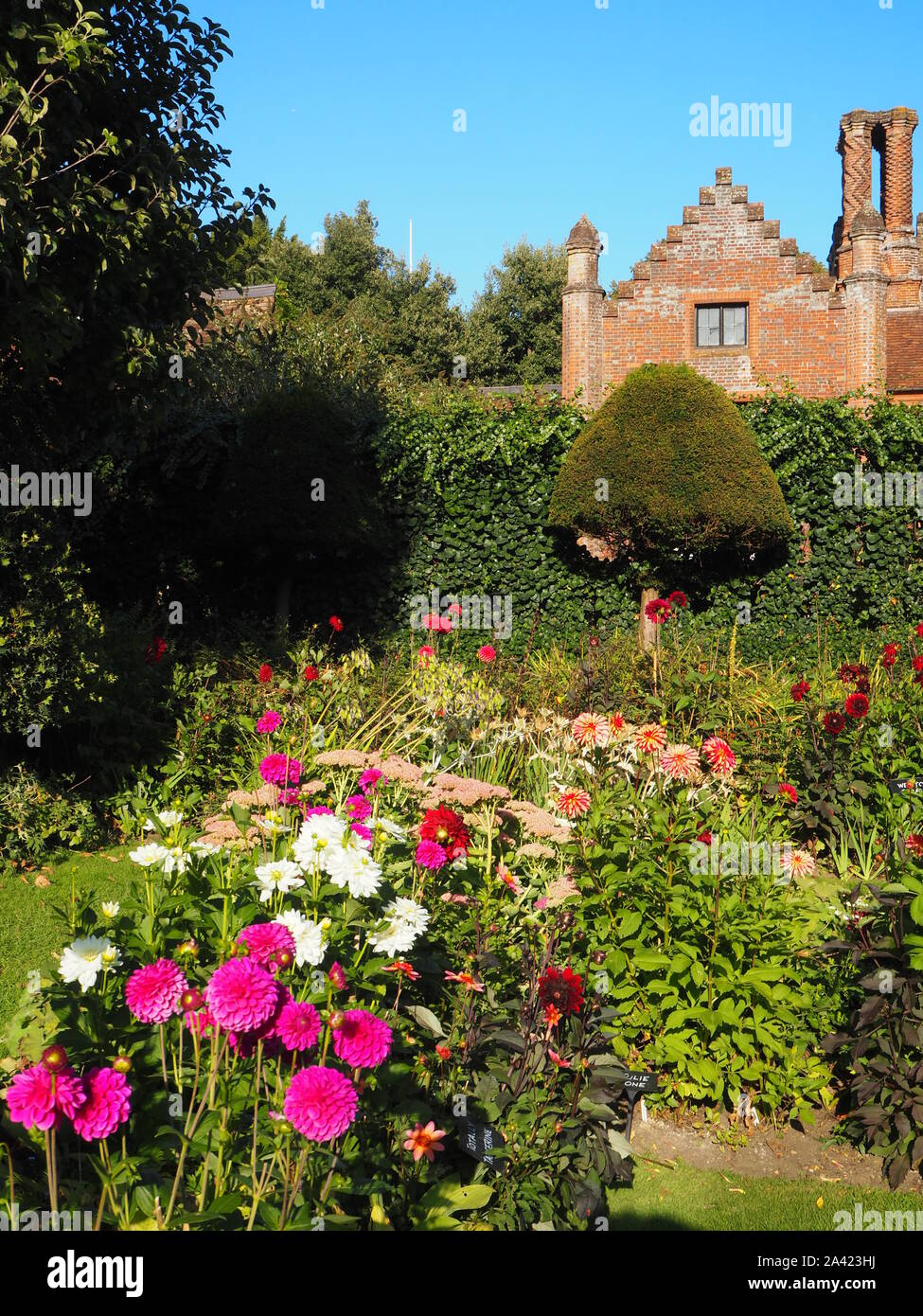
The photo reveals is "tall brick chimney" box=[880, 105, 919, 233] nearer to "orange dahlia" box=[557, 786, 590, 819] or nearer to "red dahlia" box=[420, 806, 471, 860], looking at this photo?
"orange dahlia" box=[557, 786, 590, 819]

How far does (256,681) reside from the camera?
826cm

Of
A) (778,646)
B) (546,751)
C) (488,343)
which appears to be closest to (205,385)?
(546,751)

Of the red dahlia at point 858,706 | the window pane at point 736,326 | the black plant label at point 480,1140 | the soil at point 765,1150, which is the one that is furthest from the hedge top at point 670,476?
the black plant label at point 480,1140

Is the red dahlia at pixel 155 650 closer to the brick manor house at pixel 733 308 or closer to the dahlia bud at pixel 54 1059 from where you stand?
the dahlia bud at pixel 54 1059

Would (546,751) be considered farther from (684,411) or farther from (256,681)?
(684,411)

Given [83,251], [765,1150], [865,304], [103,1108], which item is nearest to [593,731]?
[765,1150]

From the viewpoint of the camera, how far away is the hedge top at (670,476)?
39.0 ft

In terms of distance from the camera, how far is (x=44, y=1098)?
5.71 ft

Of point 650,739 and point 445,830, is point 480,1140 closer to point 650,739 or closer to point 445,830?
point 445,830

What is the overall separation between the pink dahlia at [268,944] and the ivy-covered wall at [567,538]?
10.1m

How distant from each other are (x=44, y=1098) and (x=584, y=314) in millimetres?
19718

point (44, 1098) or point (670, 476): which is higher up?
point (670, 476)

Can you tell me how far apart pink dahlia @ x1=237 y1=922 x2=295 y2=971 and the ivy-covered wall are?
33.0 feet

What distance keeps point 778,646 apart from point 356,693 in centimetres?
620
